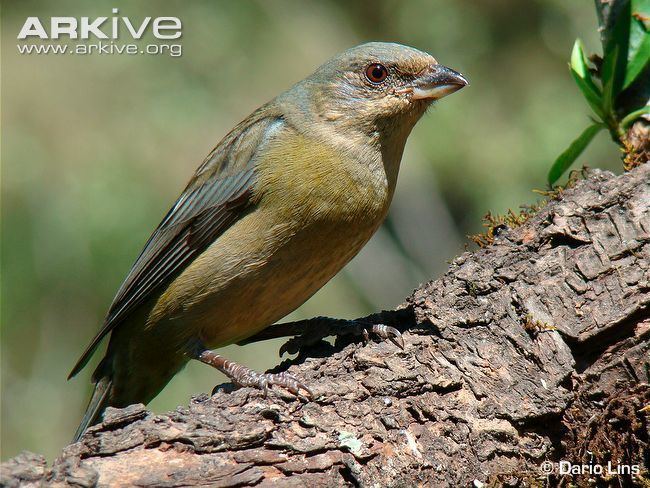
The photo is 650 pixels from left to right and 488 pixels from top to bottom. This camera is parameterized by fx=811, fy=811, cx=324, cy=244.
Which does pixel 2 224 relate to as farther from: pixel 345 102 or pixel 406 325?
pixel 406 325

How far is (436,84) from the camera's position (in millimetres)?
4875

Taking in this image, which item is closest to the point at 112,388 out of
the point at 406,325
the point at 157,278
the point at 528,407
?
the point at 157,278

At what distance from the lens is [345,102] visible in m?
5.07

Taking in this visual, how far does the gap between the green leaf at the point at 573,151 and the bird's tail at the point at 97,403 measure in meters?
2.97

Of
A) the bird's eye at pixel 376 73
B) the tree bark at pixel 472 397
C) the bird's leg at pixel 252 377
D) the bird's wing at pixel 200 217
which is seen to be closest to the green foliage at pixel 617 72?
the tree bark at pixel 472 397

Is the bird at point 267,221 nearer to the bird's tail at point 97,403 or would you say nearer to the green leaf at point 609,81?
the bird's tail at point 97,403

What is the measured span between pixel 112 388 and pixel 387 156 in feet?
7.26

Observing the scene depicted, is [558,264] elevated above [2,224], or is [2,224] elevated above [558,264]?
[2,224]

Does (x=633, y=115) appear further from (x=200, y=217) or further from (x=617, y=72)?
(x=200, y=217)

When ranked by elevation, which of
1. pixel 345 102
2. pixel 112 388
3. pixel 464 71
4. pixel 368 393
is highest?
pixel 464 71

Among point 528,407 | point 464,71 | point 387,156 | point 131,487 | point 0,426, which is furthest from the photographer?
point 464,71

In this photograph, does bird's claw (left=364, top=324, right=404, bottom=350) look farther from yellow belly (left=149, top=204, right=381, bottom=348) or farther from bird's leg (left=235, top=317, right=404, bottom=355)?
yellow belly (left=149, top=204, right=381, bottom=348)

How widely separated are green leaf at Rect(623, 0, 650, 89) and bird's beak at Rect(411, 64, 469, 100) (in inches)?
36.9

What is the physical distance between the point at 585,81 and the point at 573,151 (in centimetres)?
43
